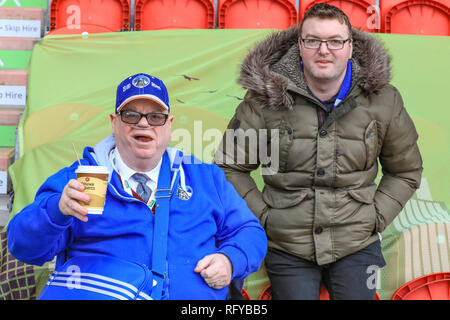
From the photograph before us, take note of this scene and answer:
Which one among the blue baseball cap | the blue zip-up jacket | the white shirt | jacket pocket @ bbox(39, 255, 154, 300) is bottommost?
jacket pocket @ bbox(39, 255, 154, 300)

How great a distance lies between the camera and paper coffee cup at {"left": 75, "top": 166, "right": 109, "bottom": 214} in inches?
57.9

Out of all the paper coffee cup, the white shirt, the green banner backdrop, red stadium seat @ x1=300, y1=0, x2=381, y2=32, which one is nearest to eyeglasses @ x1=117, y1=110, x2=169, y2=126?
the white shirt

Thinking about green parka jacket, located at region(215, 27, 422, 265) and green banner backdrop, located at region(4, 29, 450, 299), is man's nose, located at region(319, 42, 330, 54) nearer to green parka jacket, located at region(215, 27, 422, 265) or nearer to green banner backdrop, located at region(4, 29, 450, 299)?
green parka jacket, located at region(215, 27, 422, 265)

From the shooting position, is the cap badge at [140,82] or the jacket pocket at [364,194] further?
the jacket pocket at [364,194]

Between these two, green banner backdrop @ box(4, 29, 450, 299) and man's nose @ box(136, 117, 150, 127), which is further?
green banner backdrop @ box(4, 29, 450, 299)

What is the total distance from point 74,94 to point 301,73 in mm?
1648

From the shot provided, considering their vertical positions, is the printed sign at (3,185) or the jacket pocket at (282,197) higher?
the printed sign at (3,185)

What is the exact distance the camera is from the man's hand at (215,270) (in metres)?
1.71

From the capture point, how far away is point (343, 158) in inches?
89.8

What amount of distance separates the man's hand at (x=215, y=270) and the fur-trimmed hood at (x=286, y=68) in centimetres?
87

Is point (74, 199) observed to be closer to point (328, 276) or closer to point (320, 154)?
point (320, 154)

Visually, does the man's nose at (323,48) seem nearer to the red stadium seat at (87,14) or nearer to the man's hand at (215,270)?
the man's hand at (215,270)

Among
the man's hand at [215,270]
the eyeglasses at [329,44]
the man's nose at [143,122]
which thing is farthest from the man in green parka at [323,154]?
the man's nose at [143,122]

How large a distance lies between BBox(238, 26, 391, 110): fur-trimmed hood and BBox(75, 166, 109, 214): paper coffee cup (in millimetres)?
1073
